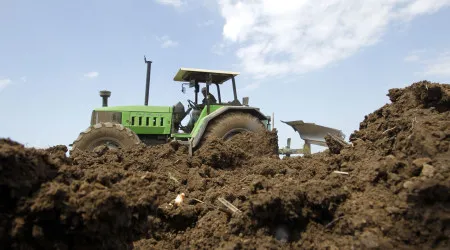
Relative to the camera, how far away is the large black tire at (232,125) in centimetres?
912

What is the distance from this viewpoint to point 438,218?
2633mm

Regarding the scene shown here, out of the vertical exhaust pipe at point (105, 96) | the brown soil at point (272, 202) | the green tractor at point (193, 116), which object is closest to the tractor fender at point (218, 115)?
the green tractor at point (193, 116)

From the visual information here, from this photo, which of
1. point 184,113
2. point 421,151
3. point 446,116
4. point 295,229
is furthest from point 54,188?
point 184,113

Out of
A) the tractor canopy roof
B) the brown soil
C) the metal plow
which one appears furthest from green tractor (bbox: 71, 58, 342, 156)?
the brown soil

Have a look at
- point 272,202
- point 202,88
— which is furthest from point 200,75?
point 272,202

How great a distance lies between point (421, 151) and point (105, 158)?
14.3 ft

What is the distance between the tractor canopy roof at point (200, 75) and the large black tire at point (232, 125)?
3.75ft

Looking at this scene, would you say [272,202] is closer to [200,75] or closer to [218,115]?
[218,115]

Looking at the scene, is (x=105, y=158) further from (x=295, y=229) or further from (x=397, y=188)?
(x=397, y=188)

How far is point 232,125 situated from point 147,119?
2.08m

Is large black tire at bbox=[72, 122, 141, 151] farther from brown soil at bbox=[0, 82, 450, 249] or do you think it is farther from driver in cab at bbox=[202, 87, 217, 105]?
brown soil at bbox=[0, 82, 450, 249]

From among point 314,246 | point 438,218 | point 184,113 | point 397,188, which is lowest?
point 314,246

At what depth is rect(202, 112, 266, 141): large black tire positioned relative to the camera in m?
9.12

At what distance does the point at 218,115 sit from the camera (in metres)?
9.36
